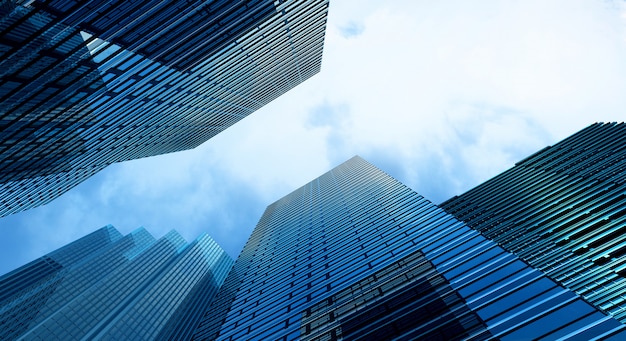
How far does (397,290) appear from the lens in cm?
2441

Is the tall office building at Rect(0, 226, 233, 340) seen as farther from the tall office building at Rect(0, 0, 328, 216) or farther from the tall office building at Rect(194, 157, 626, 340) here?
the tall office building at Rect(194, 157, 626, 340)

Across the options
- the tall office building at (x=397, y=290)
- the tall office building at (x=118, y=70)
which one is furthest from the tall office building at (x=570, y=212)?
the tall office building at (x=118, y=70)

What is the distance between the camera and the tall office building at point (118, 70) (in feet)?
77.5

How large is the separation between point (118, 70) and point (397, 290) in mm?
24990

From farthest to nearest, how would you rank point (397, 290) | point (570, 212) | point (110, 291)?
point (110, 291) → point (570, 212) → point (397, 290)

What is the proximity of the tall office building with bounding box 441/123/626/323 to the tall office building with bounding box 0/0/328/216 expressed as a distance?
1096 inches

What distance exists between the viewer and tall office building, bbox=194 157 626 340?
53.9 feet

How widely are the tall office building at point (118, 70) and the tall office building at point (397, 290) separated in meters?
21.9

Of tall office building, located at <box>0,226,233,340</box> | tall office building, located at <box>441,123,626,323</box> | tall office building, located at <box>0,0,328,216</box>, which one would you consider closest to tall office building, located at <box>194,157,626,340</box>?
tall office building, located at <box>441,123,626,323</box>

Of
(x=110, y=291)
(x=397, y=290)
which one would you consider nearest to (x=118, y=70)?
(x=397, y=290)

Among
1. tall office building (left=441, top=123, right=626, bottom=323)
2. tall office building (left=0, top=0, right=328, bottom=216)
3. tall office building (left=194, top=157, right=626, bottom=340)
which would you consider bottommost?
tall office building (left=441, top=123, right=626, bottom=323)

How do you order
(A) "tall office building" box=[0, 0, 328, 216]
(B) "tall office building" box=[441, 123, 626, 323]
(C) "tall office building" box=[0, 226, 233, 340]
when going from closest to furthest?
(A) "tall office building" box=[0, 0, 328, 216]
(B) "tall office building" box=[441, 123, 626, 323]
(C) "tall office building" box=[0, 226, 233, 340]

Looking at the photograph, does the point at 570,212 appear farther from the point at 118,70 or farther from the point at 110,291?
the point at 110,291

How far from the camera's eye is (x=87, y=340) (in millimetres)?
92375
